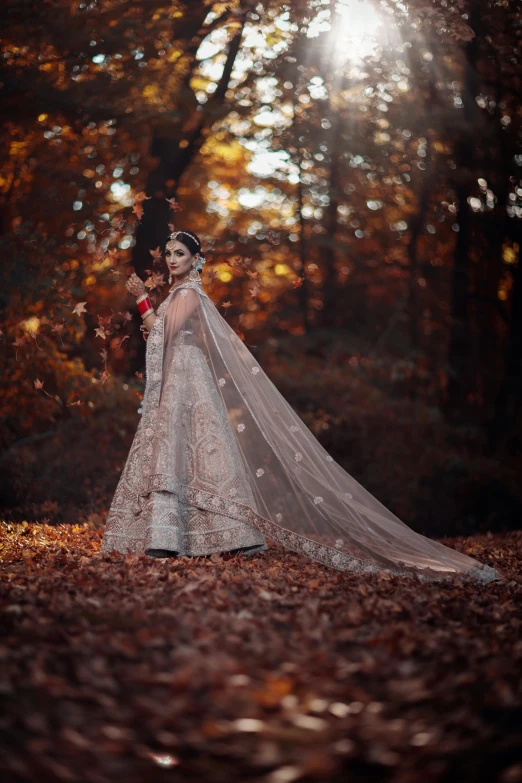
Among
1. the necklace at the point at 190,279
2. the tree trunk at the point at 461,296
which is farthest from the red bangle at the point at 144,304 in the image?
the tree trunk at the point at 461,296

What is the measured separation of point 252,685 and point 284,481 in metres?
3.32

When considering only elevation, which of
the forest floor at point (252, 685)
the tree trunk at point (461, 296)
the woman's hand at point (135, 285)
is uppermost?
the woman's hand at point (135, 285)

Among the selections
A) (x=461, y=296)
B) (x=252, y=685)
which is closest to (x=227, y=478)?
(x=252, y=685)

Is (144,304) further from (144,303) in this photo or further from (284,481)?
(284,481)

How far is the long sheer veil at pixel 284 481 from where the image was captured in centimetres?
608

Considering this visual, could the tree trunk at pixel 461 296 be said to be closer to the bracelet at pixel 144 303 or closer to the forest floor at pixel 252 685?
the bracelet at pixel 144 303

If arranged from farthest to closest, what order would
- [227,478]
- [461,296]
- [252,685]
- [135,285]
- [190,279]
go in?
[461,296], [190,279], [135,285], [227,478], [252,685]

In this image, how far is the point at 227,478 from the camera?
20.8 feet

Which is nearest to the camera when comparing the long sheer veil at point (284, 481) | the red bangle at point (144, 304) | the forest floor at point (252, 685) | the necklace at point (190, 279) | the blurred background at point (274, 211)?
the forest floor at point (252, 685)

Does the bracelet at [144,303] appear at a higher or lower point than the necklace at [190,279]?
lower

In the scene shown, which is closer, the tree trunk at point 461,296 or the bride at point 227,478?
the bride at point 227,478

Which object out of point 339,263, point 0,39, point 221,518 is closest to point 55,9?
point 0,39

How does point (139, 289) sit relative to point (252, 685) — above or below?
above

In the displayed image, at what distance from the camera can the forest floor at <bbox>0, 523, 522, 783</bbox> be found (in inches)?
102
